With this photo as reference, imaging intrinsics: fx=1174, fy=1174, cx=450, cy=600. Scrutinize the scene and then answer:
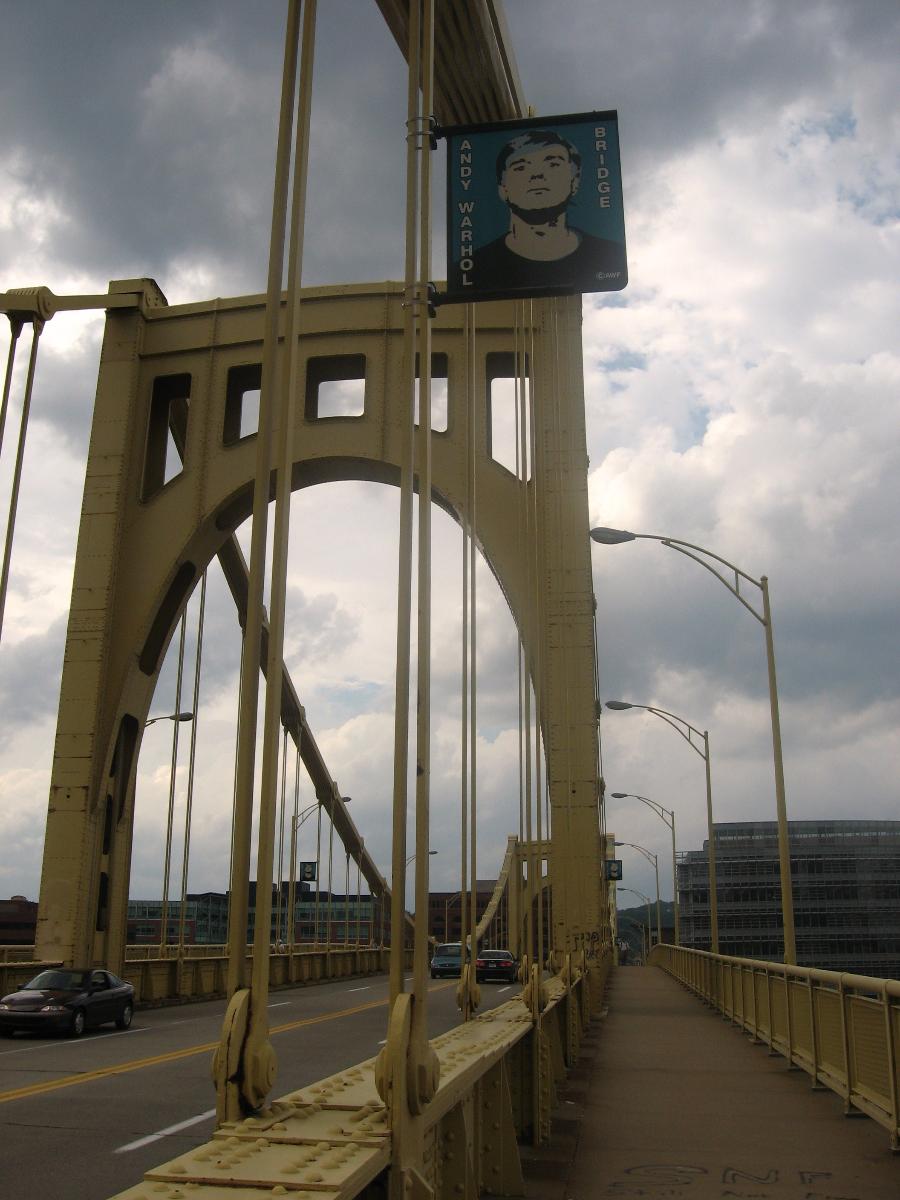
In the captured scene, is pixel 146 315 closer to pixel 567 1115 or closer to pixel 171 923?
pixel 567 1115

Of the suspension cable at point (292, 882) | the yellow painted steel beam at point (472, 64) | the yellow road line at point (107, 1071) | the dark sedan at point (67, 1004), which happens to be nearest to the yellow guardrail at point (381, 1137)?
the yellow road line at point (107, 1071)

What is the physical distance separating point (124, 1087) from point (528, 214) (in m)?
9.91

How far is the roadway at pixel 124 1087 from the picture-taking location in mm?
8382

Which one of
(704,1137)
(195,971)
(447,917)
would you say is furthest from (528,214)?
(447,917)

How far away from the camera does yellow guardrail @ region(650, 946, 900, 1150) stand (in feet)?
29.0

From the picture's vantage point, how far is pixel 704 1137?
8.88 metres

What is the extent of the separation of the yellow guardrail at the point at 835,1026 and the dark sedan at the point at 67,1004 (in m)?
10.6

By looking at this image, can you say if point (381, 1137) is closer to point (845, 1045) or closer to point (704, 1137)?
point (704, 1137)

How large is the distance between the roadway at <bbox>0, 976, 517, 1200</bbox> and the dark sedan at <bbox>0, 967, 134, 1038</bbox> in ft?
0.89

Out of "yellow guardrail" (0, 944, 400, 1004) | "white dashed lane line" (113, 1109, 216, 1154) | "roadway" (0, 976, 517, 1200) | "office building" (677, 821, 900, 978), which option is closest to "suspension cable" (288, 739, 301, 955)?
"yellow guardrail" (0, 944, 400, 1004)

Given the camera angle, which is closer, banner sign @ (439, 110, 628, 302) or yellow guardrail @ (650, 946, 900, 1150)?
banner sign @ (439, 110, 628, 302)

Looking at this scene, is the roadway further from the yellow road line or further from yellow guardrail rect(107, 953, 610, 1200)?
yellow guardrail rect(107, 953, 610, 1200)

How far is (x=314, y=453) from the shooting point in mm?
33125

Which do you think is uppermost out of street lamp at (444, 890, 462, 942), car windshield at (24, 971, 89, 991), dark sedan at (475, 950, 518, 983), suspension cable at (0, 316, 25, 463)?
suspension cable at (0, 316, 25, 463)
